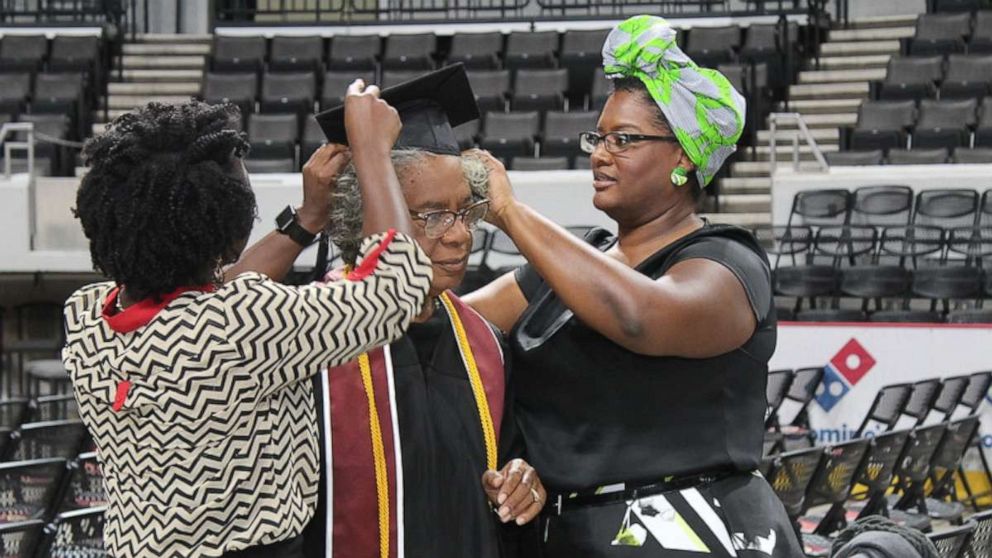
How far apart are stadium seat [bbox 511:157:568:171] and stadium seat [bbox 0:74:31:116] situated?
4.56 meters

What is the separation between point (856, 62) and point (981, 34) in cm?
110

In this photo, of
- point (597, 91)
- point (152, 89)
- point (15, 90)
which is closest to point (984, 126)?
point (597, 91)

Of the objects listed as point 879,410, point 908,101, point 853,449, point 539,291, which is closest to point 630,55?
point 539,291

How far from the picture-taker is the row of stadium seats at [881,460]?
189 inches

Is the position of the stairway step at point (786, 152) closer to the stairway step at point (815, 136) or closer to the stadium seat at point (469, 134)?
the stairway step at point (815, 136)

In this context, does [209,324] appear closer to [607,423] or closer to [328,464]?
[328,464]

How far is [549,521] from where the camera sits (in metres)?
2.16

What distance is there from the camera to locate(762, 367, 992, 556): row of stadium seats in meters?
4.79

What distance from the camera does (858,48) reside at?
14.4m

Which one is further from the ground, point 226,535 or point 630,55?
point 630,55

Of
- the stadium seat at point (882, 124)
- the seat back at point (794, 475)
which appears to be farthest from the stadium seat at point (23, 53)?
the seat back at point (794, 475)

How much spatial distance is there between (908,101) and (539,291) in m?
10.7

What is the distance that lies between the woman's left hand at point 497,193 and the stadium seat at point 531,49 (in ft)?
39.3

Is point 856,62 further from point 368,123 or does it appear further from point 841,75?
point 368,123
